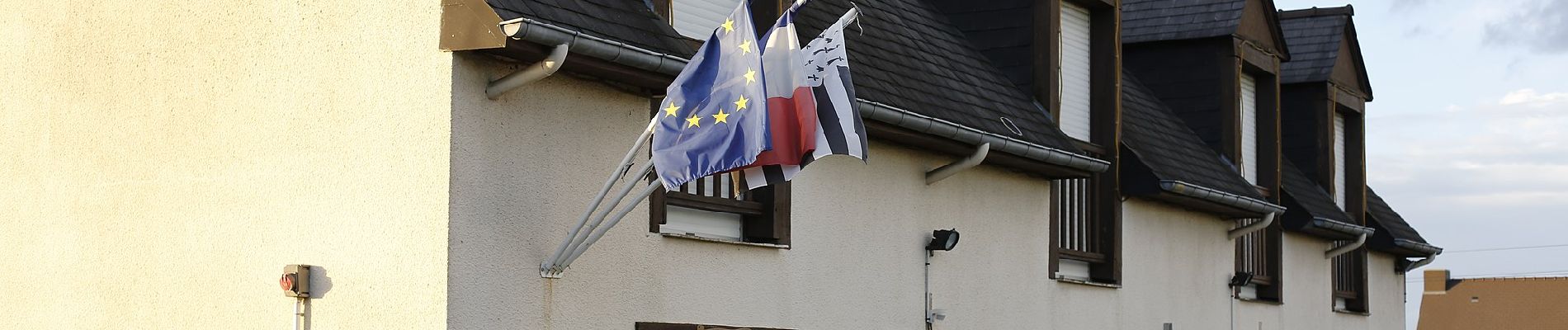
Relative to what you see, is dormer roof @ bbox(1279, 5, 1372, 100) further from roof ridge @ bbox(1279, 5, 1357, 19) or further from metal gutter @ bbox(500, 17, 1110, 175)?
metal gutter @ bbox(500, 17, 1110, 175)

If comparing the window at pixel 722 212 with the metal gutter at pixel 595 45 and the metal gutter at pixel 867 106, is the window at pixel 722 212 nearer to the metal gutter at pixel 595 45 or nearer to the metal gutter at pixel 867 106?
the metal gutter at pixel 867 106

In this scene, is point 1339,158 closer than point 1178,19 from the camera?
No

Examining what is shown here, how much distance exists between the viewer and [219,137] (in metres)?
10.1

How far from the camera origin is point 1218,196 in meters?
17.1

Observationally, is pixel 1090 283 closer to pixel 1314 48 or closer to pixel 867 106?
pixel 867 106

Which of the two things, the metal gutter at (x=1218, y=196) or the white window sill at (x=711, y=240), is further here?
the metal gutter at (x=1218, y=196)

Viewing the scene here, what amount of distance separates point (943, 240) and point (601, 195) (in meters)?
4.03

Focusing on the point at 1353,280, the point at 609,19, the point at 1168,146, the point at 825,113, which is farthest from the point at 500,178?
the point at 1353,280

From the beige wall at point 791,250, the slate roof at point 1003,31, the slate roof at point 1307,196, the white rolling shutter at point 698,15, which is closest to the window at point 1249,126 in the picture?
the slate roof at point 1307,196

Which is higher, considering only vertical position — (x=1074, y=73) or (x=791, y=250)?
(x=1074, y=73)

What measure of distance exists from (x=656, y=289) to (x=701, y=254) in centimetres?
44

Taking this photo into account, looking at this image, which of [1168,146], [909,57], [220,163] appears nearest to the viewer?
[220,163]

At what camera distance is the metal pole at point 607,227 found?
30.7 feet

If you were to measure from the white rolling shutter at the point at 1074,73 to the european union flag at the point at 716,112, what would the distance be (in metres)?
6.94
